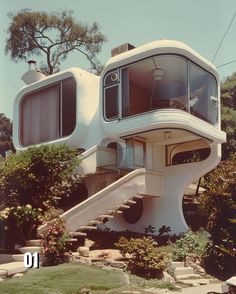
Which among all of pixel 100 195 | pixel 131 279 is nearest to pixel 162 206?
pixel 100 195

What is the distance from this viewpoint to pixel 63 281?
33.8ft

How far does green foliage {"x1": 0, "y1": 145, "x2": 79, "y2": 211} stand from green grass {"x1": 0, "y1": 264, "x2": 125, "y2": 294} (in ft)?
13.6

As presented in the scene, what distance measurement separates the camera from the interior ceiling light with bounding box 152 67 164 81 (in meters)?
19.8

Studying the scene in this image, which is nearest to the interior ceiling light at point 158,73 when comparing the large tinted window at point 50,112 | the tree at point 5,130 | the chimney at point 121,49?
the chimney at point 121,49

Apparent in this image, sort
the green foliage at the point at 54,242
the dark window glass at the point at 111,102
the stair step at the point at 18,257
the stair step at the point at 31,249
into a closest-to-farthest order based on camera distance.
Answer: the green foliage at the point at 54,242 → the stair step at the point at 18,257 → the stair step at the point at 31,249 → the dark window glass at the point at 111,102

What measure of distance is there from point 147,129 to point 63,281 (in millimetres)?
9013

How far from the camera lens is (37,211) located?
14789 mm

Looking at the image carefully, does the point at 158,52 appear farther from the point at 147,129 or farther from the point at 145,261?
the point at 145,261

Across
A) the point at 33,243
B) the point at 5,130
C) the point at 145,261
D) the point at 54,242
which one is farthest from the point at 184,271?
the point at 5,130

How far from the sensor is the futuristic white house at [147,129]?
18109mm

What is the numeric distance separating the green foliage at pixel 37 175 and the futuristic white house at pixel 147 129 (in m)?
2.03

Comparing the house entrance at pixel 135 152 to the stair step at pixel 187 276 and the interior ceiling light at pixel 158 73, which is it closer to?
the interior ceiling light at pixel 158 73

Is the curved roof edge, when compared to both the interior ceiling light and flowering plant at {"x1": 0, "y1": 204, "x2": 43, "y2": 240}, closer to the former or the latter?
the interior ceiling light

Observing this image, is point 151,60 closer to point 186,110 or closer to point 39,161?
point 186,110
